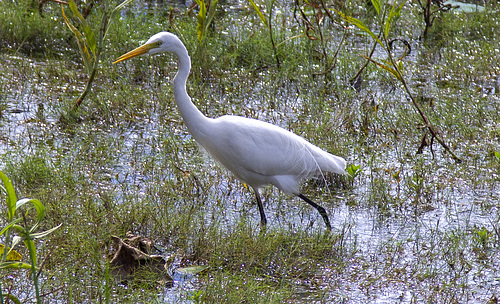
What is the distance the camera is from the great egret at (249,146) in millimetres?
3711

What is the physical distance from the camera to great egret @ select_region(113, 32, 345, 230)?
371cm

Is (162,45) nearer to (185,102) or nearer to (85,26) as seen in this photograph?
(185,102)

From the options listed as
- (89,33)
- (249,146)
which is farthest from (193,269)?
(89,33)

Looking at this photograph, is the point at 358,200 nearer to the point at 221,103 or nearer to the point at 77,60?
the point at 221,103

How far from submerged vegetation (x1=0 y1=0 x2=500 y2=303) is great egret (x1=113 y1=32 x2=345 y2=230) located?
291mm

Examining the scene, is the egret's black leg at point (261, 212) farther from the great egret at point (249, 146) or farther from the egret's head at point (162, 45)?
the egret's head at point (162, 45)

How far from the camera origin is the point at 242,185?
14.5 ft

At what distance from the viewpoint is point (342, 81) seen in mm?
6078

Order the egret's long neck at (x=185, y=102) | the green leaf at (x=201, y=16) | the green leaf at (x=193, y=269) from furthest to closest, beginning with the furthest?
the green leaf at (x=201, y=16) → the egret's long neck at (x=185, y=102) → the green leaf at (x=193, y=269)

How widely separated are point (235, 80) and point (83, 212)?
268cm

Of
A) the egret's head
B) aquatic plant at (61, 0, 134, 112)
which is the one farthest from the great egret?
aquatic plant at (61, 0, 134, 112)

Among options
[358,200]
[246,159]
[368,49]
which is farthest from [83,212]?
[368,49]

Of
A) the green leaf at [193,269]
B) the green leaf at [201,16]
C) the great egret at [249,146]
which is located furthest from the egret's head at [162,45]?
the green leaf at [193,269]

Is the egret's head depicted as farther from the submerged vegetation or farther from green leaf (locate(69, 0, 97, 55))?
the submerged vegetation
